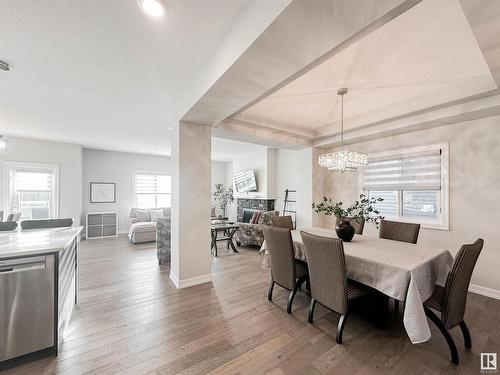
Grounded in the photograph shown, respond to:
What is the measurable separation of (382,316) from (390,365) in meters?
0.50

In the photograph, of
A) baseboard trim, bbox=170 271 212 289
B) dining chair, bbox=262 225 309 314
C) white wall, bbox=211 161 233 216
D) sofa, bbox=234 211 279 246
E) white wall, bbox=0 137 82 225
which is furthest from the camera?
white wall, bbox=211 161 233 216

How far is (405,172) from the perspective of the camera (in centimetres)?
363

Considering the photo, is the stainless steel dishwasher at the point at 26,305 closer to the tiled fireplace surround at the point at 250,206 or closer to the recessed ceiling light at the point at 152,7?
the recessed ceiling light at the point at 152,7

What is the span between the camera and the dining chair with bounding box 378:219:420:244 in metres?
2.72

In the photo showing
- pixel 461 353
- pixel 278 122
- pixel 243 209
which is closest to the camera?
pixel 461 353

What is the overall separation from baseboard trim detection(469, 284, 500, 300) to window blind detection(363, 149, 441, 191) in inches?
55.5

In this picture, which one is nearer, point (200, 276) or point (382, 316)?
point (382, 316)

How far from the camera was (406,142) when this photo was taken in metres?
3.62

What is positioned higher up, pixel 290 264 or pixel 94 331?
pixel 290 264

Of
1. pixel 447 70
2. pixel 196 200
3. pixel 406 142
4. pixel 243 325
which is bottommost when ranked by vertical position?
pixel 243 325

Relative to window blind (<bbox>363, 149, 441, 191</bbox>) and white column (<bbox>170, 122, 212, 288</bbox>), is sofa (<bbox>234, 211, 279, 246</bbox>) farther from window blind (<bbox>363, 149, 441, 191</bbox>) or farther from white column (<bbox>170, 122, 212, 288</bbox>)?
window blind (<bbox>363, 149, 441, 191</bbox>)

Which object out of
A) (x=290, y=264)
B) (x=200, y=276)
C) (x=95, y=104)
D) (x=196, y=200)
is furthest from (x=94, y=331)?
(x=95, y=104)

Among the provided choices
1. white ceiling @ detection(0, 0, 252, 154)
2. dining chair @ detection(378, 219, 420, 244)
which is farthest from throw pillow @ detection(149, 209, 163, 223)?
dining chair @ detection(378, 219, 420, 244)

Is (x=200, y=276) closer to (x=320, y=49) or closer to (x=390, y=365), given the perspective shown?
(x=390, y=365)
